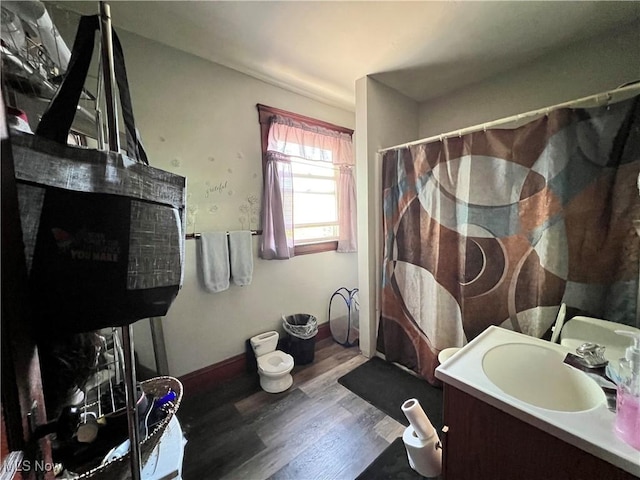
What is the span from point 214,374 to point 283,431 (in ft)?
2.46

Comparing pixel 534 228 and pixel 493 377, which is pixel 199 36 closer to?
pixel 534 228

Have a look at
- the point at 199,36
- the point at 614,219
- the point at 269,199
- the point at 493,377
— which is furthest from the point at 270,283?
the point at 614,219

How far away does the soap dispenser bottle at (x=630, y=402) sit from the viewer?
633mm

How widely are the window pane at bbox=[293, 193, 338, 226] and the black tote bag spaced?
1.91 m

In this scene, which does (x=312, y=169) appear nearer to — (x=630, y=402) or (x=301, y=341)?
(x=301, y=341)

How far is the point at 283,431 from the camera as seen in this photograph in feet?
4.89

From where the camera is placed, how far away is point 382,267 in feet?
7.18

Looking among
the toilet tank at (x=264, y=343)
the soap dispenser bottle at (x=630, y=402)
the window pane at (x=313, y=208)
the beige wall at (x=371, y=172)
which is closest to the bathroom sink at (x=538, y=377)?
the soap dispenser bottle at (x=630, y=402)

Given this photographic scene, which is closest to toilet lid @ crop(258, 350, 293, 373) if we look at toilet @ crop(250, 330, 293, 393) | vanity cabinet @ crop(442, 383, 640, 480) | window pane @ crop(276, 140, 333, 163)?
toilet @ crop(250, 330, 293, 393)

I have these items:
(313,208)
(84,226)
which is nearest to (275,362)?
(313,208)

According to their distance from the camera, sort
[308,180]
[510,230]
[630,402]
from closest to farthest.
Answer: [630,402] < [510,230] < [308,180]

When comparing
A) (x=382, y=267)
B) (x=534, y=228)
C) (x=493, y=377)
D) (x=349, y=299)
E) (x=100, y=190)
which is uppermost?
(x=100, y=190)

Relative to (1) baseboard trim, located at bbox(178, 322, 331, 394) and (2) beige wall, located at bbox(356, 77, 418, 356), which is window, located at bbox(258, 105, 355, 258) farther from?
(1) baseboard trim, located at bbox(178, 322, 331, 394)

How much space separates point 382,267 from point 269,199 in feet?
3.83
